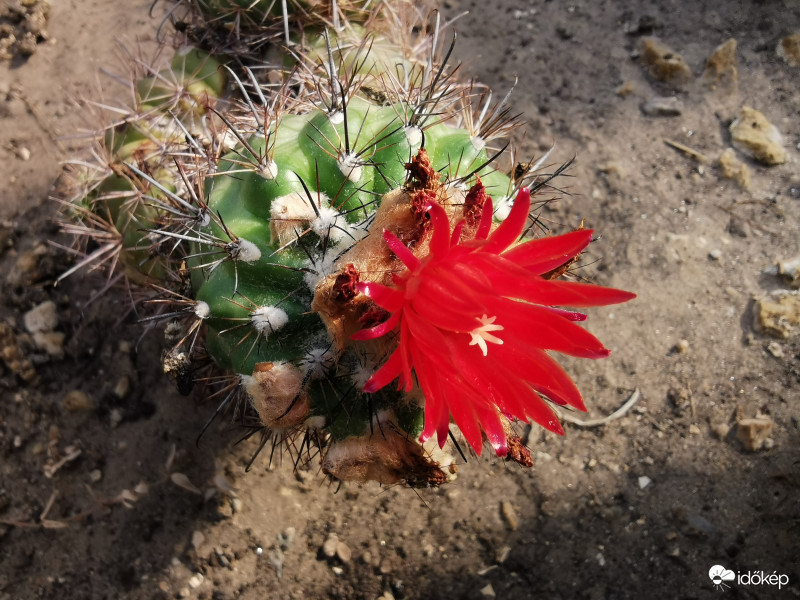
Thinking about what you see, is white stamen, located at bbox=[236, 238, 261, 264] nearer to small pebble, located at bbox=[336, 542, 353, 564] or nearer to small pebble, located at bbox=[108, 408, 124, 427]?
small pebble, located at bbox=[336, 542, 353, 564]

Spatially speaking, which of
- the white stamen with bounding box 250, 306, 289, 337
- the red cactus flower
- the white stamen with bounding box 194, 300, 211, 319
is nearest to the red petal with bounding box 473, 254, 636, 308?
the red cactus flower

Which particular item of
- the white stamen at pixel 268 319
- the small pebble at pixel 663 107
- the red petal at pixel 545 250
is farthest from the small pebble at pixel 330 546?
the small pebble at pixel 663 107

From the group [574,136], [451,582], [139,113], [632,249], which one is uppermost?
[139,113]

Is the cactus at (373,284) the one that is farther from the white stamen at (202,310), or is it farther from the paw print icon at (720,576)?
the paw print icon at (720,576)

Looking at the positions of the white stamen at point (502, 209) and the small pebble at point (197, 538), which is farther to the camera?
the small pebble at point (197, 538)

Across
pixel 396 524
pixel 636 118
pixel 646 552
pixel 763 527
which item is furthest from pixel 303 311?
pixel 636 118

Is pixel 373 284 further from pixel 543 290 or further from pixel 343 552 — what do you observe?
pixel 343 552

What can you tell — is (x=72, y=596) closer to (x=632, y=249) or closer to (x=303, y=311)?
(x=303, y=311)
